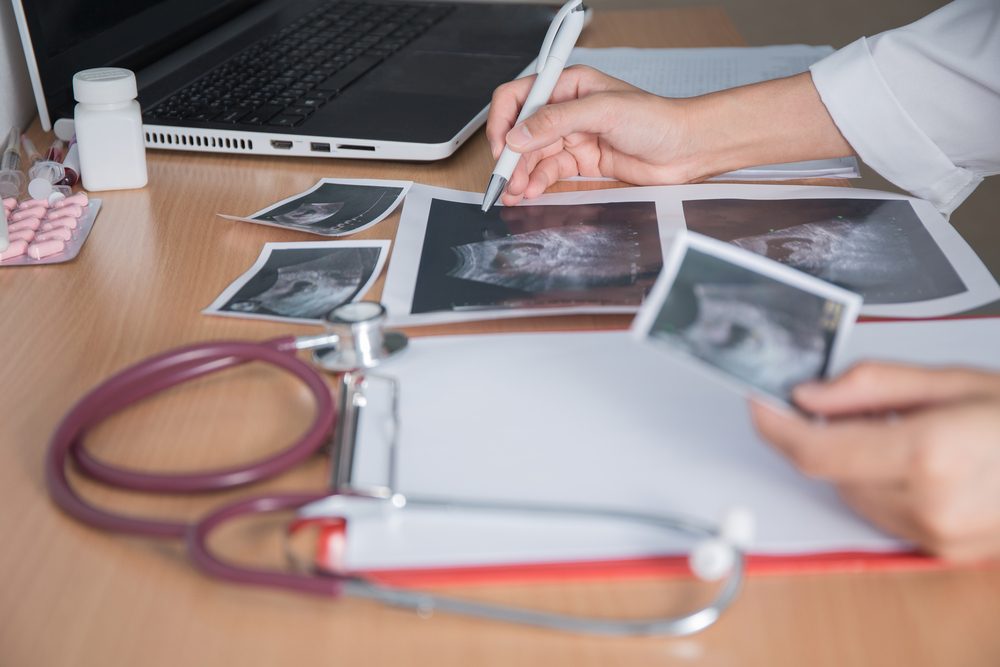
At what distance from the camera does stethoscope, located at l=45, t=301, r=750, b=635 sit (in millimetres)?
468

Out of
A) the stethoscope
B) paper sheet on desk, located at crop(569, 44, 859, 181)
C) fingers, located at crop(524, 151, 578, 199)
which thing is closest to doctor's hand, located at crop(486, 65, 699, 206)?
fingers, located at crop(524, 151, 578, 199)

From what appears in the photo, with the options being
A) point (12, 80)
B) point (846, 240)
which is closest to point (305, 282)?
point (846, 240)

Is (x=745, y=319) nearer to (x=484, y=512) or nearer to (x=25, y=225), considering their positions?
(x=484, y=512)

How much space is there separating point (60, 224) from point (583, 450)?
1.87ft

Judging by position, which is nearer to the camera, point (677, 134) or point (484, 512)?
point (484, 512)

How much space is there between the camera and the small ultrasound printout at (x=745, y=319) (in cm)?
53

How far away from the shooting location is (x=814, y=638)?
0.47 metres

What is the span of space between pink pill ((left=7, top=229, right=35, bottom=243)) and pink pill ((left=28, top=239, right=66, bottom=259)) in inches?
0.4

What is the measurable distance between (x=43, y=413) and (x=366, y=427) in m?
0.22

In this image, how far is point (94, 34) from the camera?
1110mm

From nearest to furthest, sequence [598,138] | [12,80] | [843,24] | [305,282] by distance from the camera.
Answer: [305,282] → [598,138] → [12,80] → [843,24]

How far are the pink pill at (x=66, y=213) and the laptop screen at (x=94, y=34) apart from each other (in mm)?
201

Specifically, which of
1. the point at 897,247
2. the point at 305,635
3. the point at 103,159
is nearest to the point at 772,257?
the point at 897,247

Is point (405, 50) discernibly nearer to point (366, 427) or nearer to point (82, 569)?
A: point (366, 427)
